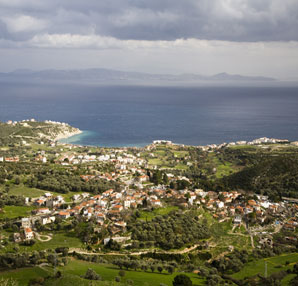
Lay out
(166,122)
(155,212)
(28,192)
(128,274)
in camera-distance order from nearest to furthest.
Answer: (128,274) → (155,212) → (28,192) → (166,122)

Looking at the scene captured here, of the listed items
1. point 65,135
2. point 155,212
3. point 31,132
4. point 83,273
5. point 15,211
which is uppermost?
point 31,132

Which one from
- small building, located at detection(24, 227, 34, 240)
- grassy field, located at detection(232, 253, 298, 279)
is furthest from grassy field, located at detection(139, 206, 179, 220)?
grassy field, located at detection(232, 253, 298, 279)

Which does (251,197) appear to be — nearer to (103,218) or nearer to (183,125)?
(103,218)

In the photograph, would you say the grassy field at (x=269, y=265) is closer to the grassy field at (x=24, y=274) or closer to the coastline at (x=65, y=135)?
the grassy field at (x=24, y=274)

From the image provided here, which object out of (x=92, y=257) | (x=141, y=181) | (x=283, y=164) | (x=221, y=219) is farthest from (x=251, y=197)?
(x=92, y=257)

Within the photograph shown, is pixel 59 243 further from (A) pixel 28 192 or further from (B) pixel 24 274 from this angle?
(A) pixel 28 192

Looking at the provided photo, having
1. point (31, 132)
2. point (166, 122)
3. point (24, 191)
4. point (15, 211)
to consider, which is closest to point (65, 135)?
point (31, 132)

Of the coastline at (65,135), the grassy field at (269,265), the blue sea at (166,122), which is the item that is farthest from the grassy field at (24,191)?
the coastline at (65,135)
